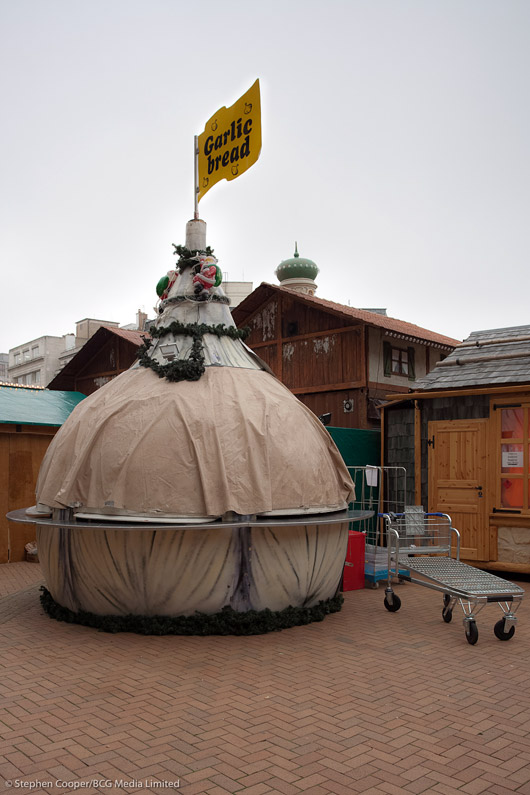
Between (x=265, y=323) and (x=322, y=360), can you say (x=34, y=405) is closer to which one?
(x=322, y=360)

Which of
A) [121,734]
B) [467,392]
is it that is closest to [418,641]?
[121,734]

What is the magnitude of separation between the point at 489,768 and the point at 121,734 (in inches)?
94.1

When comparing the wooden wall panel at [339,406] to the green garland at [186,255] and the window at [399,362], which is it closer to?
the window at [399,362]

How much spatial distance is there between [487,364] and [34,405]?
9041 mm

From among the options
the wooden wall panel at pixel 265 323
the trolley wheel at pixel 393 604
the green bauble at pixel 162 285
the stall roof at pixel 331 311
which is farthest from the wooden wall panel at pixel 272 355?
the trolley wheel at pixel 393 604

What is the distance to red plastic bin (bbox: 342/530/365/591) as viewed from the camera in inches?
375

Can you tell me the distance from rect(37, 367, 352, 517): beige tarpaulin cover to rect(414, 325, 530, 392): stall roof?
4.34m

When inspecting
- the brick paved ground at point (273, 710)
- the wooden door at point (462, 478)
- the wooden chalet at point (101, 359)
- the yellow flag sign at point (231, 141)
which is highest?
the yellow flag sign at point (231, 141)

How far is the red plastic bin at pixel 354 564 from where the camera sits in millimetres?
9516

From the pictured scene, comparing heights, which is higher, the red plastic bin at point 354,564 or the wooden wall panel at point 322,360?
the wooden wall panel at point 322,360

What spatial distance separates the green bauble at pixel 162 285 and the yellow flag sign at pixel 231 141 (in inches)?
56.4

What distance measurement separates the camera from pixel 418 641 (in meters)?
6.87

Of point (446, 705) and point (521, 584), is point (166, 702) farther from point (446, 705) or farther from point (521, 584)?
point (521, 584)

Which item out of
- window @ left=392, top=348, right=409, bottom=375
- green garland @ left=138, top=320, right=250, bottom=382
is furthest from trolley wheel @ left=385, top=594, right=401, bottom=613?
window @ left=392, top=348, right=409, bottom=375
